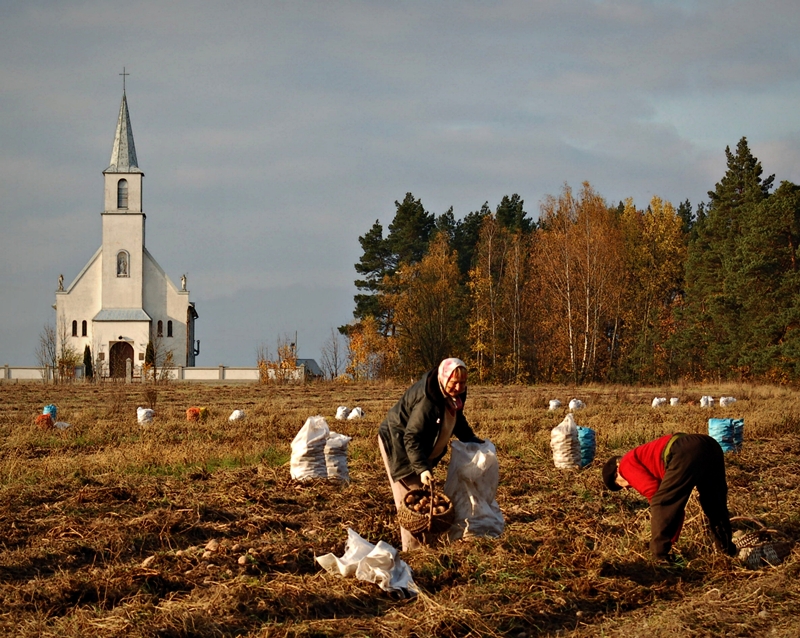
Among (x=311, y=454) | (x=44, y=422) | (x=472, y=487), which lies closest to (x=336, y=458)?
(x=311, y=454)

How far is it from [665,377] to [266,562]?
142 feet

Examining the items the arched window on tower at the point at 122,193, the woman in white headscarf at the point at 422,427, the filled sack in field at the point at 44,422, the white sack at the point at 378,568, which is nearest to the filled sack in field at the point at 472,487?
the woman in white headscarf at the point at 422,427

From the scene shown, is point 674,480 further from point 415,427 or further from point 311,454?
point 311,454

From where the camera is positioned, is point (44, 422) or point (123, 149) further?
point (123, 149)

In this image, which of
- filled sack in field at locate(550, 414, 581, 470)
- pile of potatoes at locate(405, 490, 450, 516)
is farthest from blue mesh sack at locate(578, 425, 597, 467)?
pile of potatoes at locate(405, 490, 450, 516)

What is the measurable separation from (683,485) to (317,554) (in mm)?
2725

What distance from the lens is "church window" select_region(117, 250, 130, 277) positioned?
6053 centimetres

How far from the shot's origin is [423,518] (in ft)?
22.7

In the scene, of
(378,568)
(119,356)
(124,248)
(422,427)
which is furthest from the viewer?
(124,248)

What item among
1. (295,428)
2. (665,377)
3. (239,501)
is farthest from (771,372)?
(239,501)

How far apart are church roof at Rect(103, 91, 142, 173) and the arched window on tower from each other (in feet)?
2.56

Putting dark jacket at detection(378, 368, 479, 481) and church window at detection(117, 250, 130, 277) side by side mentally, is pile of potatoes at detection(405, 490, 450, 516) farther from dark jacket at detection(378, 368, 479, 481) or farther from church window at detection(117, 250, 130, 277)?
church window at detection(117, 250, 130, 277)

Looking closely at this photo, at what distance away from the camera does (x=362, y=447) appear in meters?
13.2

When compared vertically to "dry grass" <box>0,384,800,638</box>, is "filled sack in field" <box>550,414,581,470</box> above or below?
above
